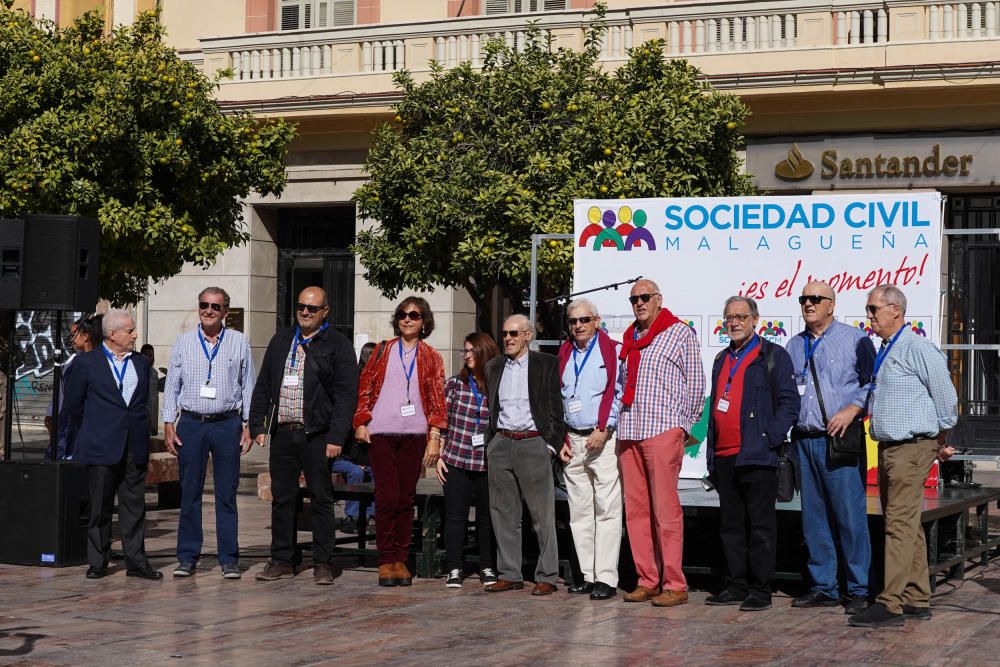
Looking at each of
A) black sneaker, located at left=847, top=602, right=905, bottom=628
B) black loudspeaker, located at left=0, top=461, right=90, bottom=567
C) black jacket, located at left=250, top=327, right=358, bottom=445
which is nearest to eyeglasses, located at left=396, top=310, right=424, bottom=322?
black jacket, located at left=250, top=327, right=358, bottom=445

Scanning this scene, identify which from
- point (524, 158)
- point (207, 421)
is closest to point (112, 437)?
point (207, 421)

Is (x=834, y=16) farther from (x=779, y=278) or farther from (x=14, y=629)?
(x=14, y=629)

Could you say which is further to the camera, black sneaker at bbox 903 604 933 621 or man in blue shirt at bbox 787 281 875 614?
man in blue shirt at bbox 787 281 875 614

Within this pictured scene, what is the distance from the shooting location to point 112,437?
10.5 meters

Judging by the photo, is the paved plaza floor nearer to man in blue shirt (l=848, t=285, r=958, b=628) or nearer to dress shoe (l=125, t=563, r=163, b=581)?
dress shoe (l=125, t=563, r=163, b=581)

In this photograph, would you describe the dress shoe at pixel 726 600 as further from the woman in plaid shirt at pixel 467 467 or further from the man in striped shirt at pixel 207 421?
the man in striped shirt at pixel 207 421

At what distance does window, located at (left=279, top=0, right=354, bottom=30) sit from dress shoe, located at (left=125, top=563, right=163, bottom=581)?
16681 mm

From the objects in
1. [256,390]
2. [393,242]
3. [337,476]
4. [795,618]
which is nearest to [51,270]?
[256,390]

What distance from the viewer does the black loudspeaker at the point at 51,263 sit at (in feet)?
36.1

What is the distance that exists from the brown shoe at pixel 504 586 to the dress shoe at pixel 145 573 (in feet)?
7.56

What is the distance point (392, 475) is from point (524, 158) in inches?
310

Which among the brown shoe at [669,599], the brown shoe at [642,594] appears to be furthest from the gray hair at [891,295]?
the brown shoe at [642,594]

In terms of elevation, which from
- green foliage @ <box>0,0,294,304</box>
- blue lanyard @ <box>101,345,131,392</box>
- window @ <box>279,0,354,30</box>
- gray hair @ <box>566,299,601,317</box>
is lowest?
blue lanyard @ <box>101,345,131,392</box>

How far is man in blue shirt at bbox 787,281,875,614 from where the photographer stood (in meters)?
9.10
